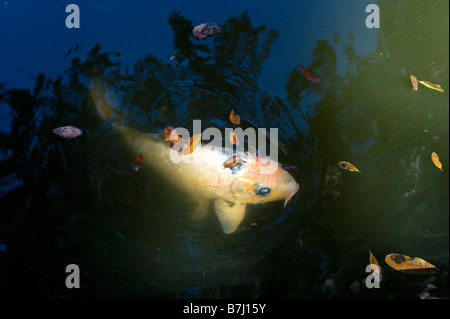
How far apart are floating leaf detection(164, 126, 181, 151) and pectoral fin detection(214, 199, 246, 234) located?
0.57m

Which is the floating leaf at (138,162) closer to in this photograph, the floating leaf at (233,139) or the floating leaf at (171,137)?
the floating leaf at (171,137)

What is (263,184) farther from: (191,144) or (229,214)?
(191,144)

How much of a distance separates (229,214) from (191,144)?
2.08 feet

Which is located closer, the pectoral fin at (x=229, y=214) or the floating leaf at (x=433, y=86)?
the pectoral fin at (x=229, y=214)

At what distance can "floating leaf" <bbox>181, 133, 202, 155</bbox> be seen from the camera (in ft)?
7.91

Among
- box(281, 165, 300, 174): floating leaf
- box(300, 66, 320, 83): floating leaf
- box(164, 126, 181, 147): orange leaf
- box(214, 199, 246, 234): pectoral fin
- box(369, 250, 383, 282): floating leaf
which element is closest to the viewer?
box(369, 250, 383, 282): floating leaf

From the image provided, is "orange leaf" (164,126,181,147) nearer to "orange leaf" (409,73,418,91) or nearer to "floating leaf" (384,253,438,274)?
"floating leaf" (384,253,438,274)

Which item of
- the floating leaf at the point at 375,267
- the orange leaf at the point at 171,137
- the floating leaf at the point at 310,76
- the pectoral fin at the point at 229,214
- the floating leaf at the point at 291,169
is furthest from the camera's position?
the floating leaf at the point at 310,76

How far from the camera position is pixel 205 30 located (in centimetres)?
269

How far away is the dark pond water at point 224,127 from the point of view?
6.84 ft

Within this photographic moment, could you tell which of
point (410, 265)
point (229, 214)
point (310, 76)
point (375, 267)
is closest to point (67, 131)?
point (229, 214)

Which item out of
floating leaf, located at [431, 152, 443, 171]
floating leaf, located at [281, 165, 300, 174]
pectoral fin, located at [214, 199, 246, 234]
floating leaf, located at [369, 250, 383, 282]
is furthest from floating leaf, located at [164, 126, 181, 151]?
floating leaf, located at [431, 152, 443, 171]

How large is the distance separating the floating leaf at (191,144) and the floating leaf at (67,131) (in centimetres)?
83

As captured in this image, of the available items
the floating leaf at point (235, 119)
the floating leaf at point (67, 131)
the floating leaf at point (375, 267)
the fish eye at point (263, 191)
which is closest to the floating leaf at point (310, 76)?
the floating leaf at point (235, 119)
